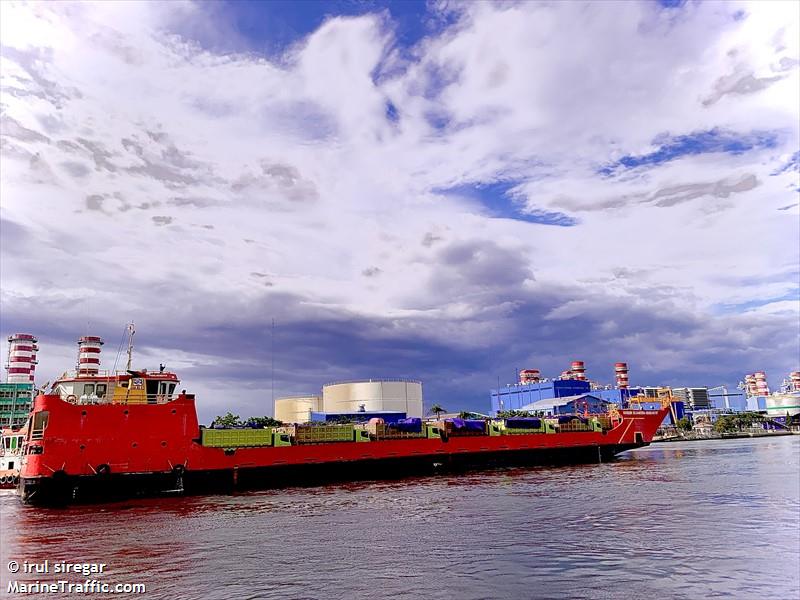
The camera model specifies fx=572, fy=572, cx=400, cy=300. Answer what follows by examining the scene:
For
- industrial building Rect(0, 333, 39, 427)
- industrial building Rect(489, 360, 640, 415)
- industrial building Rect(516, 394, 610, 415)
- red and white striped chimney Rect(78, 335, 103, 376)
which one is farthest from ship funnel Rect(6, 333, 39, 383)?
industrial building Rect(489, 360, 640, 415)

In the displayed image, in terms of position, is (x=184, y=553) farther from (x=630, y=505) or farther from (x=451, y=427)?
(x=451, y=427)

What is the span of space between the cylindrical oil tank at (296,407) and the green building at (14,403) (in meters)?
51.7

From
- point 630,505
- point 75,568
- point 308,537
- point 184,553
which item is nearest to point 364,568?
point 308,537

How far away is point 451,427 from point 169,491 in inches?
978

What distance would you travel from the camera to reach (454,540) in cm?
Answer: 2025

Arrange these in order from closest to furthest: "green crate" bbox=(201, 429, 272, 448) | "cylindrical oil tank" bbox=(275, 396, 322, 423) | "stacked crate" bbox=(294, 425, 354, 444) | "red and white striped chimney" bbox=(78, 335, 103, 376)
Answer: "green crate" bbox=(201, 429, 272, 448), "stacked crate" bbox=(294, 425, 354, 444), "red and white striped chimney" bbox=(78, 335, 103, 376), "cylindrical oil tank" bbox=(275, 396, 322, 423)

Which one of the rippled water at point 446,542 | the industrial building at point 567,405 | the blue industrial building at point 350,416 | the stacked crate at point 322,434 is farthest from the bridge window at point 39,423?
the industrial building at point 567,405

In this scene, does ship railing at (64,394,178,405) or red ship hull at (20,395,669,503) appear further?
ship railing at (64,394,178,405)

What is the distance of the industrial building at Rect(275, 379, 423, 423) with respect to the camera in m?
120

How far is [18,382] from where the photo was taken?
91938 millimetres

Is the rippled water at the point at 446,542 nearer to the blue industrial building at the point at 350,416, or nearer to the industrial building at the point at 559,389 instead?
the blue industrial building at the point at 350,416

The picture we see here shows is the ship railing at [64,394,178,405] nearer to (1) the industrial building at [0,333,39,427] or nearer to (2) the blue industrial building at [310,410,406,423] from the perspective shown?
(1) the industrial building at [0,333,39,427]

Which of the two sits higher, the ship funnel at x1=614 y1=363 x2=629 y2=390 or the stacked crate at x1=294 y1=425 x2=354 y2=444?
the ship funnel at x1=614 y1=363 x2=629 y2=390

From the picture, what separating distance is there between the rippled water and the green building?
224 ft
